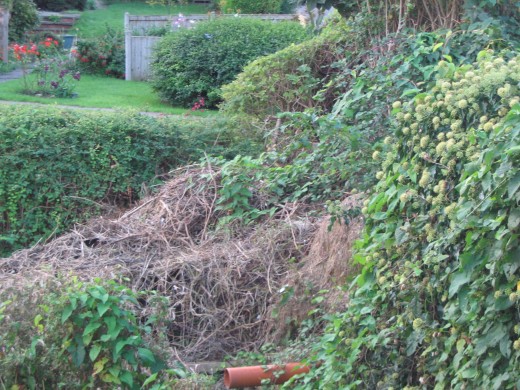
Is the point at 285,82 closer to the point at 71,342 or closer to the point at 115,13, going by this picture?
the point at 71,342

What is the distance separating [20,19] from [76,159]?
639 inches

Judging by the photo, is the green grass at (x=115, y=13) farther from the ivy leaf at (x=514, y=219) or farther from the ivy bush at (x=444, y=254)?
the ivy leaf at (x=514, y=219)

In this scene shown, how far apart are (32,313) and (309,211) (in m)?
3.12

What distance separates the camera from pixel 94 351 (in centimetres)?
449

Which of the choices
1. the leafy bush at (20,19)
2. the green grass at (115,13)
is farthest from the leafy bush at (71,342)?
the green grass at (115,13)

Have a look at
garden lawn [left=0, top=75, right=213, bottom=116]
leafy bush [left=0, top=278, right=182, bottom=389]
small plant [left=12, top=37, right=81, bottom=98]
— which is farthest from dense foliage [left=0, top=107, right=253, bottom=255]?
small plant [left=12, top=37, right=81, bottom=98]

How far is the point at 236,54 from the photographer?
51.2ft

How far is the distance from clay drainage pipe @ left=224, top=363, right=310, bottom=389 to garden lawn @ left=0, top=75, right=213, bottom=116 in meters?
9.22

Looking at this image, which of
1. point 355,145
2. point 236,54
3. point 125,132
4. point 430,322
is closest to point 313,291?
point 355,145

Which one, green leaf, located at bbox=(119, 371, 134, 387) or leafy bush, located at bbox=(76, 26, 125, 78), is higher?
leafy bush, located at bbox=(76, 26, 125, 78)

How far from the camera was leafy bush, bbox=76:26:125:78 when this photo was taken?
2027 centimetres

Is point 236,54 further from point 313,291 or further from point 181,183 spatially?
point 313,291

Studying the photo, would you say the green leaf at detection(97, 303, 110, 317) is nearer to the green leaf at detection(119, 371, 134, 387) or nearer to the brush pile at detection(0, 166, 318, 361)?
the green leaf at detection(119, 371, 134, 387)

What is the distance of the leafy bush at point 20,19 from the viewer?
75.7 ft
